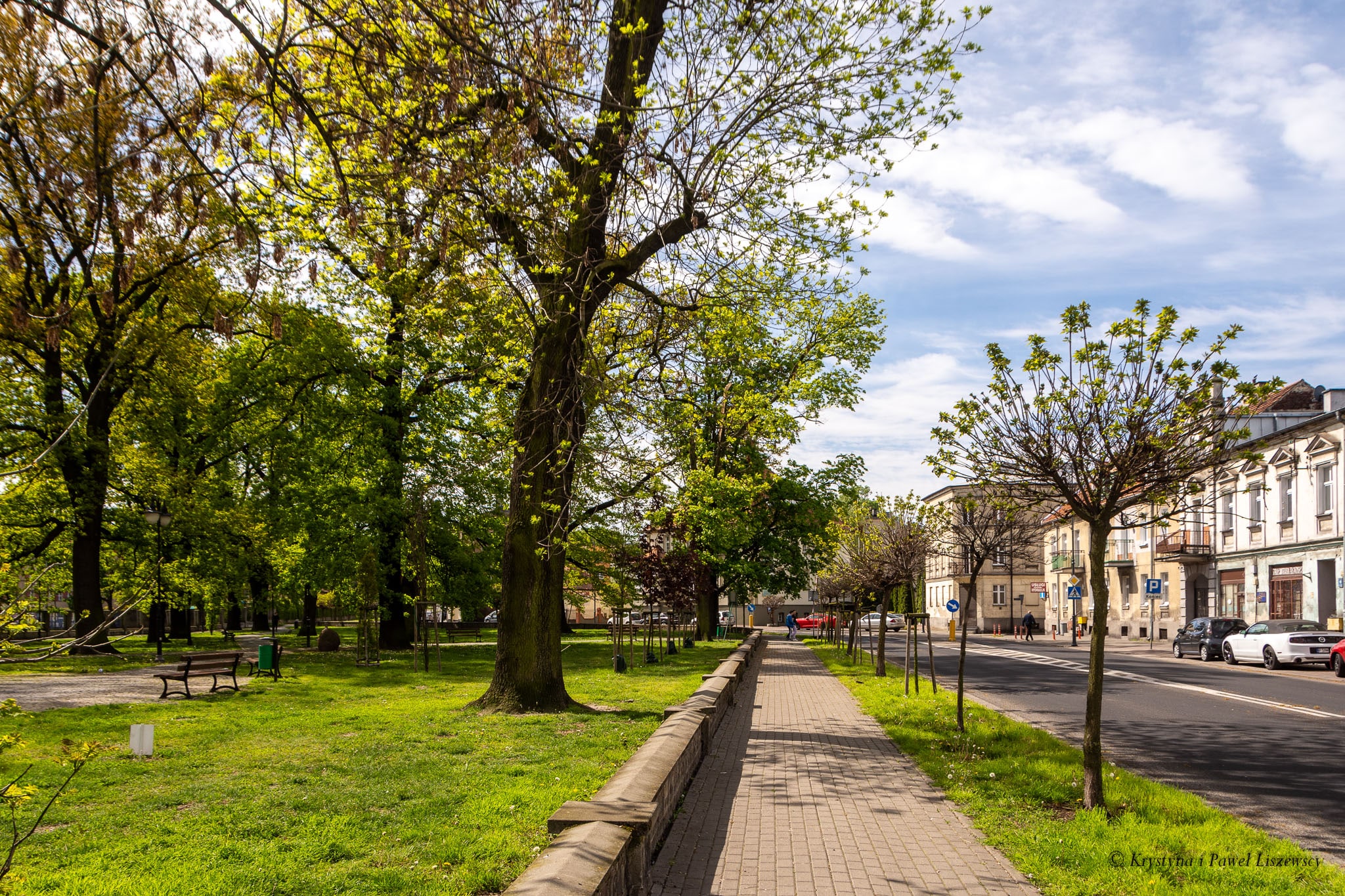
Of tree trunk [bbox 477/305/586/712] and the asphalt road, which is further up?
tree trunk [bbox 477/305/586/712]

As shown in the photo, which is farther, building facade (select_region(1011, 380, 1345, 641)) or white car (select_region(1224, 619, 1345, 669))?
building facade (select_region(1011, 380, 1345, 641))

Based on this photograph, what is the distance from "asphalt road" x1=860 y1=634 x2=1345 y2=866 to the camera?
28.9 feet

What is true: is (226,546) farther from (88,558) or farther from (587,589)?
(587,589)

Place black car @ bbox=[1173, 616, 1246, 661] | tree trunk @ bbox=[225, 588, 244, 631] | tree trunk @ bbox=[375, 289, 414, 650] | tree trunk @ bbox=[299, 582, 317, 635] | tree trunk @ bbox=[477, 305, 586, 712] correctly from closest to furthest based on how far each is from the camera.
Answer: tree trunk @ bbox=[477, 305, 586, 712]
tree trunk @ bbox=[375, 289, 414, 650]
black car @ bbox=[1173, 616, 1246, 661]
tree trunk @ bbox=[299, 582, 317, 635]
tree trunk @ bbox=[225, 588, 244, 631]

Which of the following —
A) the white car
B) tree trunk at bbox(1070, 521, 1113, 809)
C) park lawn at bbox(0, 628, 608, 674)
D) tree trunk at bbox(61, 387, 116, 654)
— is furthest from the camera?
the white car

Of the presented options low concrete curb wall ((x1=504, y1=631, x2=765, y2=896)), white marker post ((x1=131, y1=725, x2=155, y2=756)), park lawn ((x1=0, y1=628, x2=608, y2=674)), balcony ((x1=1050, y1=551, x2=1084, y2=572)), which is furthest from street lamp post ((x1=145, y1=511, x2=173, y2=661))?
balcony ((x1=1050, y1=551, x2=1084, y2=572))

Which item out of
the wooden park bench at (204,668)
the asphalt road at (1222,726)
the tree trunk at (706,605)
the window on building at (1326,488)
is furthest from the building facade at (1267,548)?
the wooden park bench at (204,668)

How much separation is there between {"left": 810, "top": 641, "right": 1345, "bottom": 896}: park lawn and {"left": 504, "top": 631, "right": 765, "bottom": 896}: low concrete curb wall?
239 cm

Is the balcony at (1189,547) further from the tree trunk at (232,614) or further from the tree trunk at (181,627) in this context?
the tree trunk at (181,627)

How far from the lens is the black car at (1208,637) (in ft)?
108

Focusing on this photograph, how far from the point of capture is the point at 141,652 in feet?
105

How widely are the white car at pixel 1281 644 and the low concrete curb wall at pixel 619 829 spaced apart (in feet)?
82.8

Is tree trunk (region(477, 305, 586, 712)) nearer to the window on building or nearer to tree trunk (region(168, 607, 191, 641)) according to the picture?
tree trunk (region(168, 607, 191, 641))

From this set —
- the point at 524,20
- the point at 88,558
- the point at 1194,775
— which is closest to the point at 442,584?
the point at 88,558
